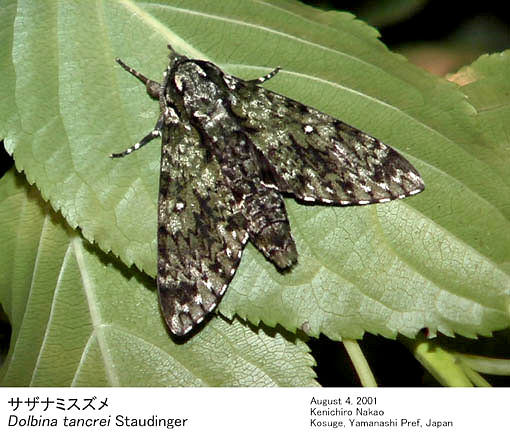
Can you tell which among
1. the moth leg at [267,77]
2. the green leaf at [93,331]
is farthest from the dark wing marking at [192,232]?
the moth leg at [267,77]

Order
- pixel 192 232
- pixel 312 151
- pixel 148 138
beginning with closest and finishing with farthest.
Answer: pixel 148 138, pixel 192 232, pixel 312 151

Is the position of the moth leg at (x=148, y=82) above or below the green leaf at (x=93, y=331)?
above

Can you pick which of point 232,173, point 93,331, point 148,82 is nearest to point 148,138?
point 148,82

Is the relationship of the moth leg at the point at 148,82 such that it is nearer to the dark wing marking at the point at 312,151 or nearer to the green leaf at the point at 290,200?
the green leaf at the point at 290,200

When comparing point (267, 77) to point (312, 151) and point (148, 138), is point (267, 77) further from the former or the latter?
point (148, 138)

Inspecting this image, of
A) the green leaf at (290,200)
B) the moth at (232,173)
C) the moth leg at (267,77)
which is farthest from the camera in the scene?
the moth leg at (267,77)

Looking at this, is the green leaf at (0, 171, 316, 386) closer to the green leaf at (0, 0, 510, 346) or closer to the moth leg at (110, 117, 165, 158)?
the green leaf at (0, 0, 510, 346)
